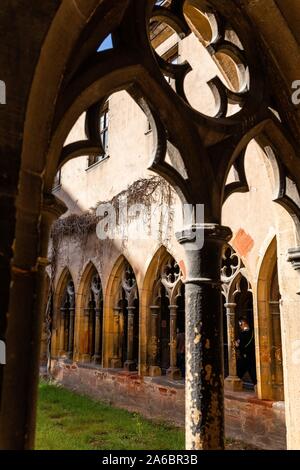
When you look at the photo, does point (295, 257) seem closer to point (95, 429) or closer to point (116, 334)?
point (95, 429)

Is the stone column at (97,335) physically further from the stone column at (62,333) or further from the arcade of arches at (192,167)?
the arcade of arches at (192,167)

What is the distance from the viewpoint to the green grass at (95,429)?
5535 mm

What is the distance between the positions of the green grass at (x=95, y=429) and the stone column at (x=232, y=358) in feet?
3.10

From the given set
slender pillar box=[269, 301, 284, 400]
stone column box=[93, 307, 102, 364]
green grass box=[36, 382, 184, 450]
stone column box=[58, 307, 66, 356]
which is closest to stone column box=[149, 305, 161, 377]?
green grass box=[36, 382, 184, 450]

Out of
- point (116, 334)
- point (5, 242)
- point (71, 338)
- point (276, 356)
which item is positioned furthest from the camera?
point (71, 338)

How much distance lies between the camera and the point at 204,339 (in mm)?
2348

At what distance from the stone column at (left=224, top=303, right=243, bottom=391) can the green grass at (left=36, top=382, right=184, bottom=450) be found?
3.10ft

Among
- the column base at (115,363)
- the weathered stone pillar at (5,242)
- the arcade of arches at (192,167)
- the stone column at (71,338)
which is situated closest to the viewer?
the weathered stone pillar at (5,242)

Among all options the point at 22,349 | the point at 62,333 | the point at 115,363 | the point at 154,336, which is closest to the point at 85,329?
the point at 62,333

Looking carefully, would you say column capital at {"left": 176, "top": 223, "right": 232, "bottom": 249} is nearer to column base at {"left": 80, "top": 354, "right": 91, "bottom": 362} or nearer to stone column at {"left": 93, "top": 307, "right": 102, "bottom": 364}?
stone column at {"left": 93, "top": 307, "right": 102, "bottom": 364}

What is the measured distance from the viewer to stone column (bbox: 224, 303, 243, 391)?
602cm

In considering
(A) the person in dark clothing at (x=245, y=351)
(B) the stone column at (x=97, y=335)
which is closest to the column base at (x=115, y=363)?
(B) the stone column at (x=97, y=335)

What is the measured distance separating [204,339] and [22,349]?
111 cm
